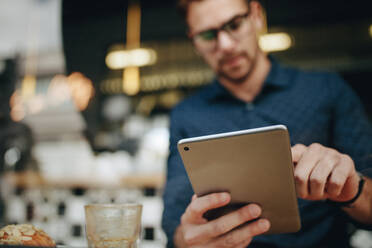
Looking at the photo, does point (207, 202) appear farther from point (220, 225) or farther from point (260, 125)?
point (260, 125)

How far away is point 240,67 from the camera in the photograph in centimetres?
115

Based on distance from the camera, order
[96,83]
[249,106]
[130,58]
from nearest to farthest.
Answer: [249,106], [96,83], [130,58]

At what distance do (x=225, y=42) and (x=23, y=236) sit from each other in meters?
0.85

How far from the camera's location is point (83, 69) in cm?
231

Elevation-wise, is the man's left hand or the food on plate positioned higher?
the man's left hand

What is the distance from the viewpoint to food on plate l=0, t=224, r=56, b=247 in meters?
Answer: 0.60

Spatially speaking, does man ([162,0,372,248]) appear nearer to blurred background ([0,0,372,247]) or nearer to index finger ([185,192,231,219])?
index finger ([185,192,231,219])

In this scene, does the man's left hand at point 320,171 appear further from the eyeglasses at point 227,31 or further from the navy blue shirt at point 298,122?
the eyeglasses at point 227,31

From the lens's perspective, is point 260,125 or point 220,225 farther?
point 260,125

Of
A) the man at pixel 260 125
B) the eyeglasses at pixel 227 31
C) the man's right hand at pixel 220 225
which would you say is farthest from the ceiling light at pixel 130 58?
the man's right hand at pixel 220 225

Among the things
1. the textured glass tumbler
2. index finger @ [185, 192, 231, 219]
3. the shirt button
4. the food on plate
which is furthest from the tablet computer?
the shirt button

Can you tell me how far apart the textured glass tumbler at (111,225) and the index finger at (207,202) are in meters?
0.14

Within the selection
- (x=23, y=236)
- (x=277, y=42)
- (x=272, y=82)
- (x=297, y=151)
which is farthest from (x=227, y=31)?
(x=277, y=42)

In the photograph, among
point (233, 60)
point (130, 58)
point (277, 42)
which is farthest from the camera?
point (130, 58)
